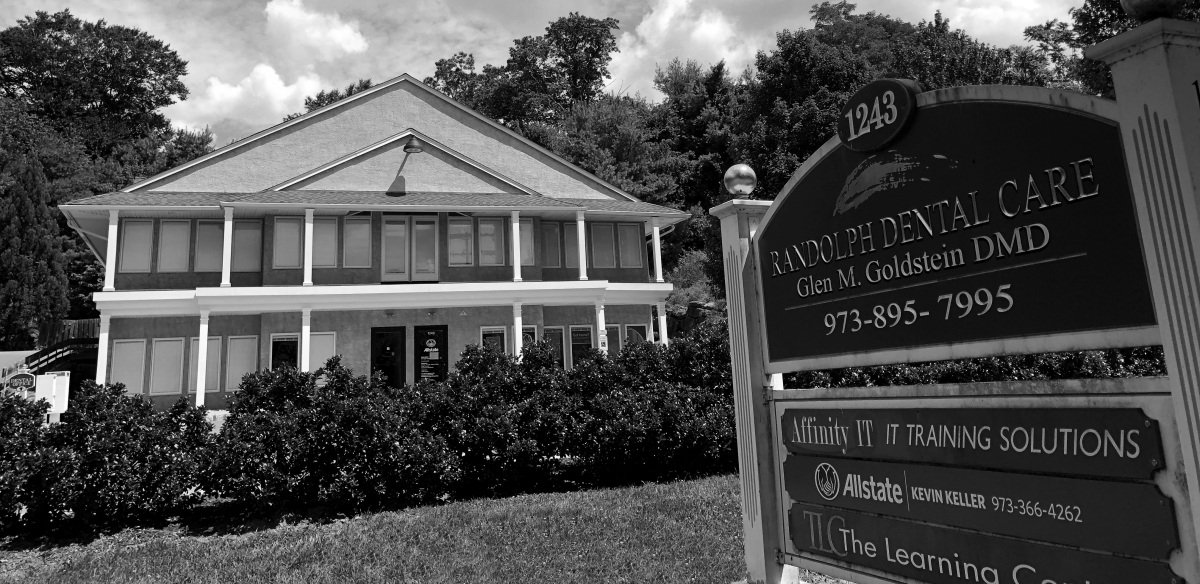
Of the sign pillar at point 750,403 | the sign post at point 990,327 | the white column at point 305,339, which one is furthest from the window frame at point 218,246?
the sign post at point 990,327

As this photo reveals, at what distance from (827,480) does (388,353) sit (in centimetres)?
2035

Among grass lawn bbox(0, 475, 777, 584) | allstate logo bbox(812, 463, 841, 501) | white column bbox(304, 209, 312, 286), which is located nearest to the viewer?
allstate logo bbox(812, 463, 841, 501)

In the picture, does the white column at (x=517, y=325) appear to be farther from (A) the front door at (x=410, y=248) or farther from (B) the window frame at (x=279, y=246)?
(B) the window frame at (x=279, y=246)

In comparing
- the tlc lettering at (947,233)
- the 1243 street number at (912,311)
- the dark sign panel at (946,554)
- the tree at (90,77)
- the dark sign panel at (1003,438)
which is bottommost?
the dark sign panel at (946,554)

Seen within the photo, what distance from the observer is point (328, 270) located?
858 inches

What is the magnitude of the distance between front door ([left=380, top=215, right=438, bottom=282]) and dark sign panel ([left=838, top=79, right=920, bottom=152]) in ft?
66.3

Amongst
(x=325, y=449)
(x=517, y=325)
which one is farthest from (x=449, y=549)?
(x=517, y=325)

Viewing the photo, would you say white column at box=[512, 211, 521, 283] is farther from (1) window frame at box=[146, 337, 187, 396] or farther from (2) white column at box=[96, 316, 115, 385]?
(2) white column at box=[96, 316, 115, 385]

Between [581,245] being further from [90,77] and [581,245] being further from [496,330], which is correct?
[90,77]

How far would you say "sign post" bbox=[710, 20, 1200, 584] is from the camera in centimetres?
231

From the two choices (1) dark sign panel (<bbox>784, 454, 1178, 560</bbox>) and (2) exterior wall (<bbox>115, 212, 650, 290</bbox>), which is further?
(2) exterior wall (<bbox>115, 212, 650, 290</bbox>)

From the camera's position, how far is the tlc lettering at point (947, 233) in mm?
2609

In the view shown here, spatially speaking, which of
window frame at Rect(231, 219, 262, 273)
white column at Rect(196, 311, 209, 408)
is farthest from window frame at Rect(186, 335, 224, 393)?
window frame at Rect(231, 219, 262, 273)

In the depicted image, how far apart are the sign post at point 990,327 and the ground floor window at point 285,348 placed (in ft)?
66.7
